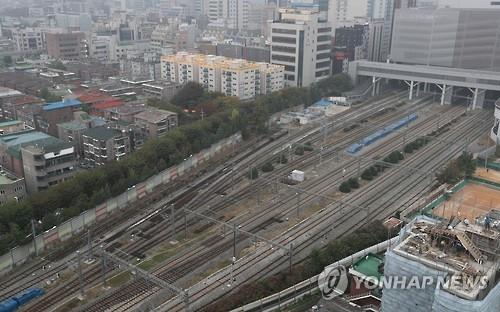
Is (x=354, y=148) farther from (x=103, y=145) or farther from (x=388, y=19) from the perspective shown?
(x=388, y=19)

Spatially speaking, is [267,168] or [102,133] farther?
[102,133]

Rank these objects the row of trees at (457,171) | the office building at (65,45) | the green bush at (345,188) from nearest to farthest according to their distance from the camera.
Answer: the green bush at (345,188)
the row of trees at (457,171)
the office building at (65,45)

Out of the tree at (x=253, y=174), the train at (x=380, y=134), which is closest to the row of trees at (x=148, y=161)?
the tree at (x=253, y=174)

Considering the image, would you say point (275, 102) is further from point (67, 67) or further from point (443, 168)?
point (67, 67)

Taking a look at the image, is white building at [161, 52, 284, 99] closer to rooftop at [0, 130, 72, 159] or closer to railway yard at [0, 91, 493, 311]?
railway yard at [0, 91, 493, 311]

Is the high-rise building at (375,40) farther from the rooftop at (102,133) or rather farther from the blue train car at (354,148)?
the rooftop at (102,133)

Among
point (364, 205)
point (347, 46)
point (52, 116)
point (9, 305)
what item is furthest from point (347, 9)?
point (9, 305)

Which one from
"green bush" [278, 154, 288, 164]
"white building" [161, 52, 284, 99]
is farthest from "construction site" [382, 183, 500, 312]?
"white building" [161, 52, 284, 99]

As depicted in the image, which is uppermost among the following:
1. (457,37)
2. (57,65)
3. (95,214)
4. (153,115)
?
(457,37)

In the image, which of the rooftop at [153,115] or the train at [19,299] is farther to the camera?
the rooftop at [153,115]
